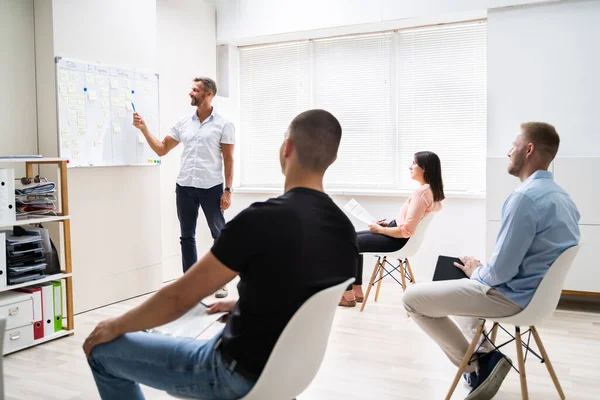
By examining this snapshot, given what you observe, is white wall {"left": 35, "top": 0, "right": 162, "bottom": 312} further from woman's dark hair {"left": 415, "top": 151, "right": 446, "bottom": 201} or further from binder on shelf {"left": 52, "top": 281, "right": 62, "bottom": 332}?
woman's dark hair {"left": 415, "top": 151, "right": 446, "bottom": 201}

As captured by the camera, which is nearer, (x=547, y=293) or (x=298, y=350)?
(x=298, y=350)

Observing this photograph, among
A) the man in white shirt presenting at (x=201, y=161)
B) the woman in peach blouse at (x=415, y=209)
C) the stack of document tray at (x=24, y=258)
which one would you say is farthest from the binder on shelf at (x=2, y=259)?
the woman in peach blouse at (x=415, y=209)

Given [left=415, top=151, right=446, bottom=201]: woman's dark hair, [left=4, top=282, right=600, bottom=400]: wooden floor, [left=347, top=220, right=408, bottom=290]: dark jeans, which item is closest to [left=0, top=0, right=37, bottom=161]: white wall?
[left=4, top=282, right=600, bottom=400]: wooden floor

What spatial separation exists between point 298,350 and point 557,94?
12.5ft

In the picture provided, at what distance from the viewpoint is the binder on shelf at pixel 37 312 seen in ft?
11.6

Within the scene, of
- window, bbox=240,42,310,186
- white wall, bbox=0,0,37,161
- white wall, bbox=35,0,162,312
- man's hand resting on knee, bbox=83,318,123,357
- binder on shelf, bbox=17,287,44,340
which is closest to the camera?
man's hand resting on knee, bbox=83,318,123,357

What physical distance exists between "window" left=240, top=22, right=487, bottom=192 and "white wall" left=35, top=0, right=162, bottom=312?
157cm

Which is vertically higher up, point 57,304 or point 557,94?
point 557,94

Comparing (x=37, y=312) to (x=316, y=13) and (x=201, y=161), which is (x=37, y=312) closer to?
(x=201, y=161)

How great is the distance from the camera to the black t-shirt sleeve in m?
1.54

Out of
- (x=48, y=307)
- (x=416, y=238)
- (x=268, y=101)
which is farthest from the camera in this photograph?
(x=268, y=101)

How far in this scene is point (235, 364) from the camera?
62.0 inches

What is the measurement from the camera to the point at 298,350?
1579 millimetres

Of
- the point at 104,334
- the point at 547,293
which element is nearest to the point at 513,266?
the point at 547,293
